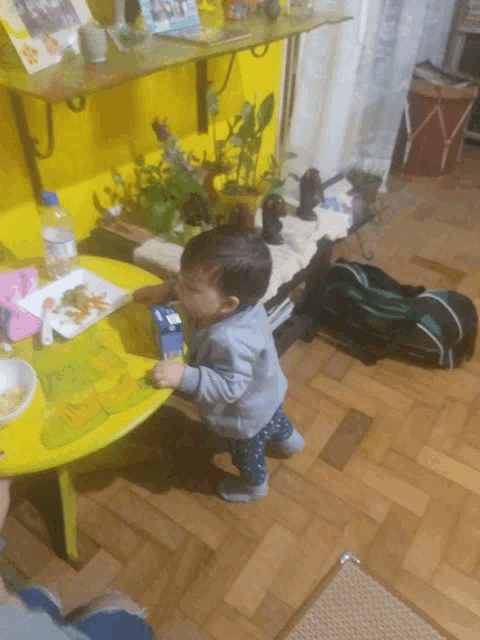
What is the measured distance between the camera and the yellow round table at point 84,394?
866 millimetres

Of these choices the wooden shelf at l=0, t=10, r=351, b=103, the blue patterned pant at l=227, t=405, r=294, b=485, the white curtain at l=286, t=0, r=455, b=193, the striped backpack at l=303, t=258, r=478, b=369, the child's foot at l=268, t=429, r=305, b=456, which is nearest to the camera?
the wooden shelf at l=0, t=10, r=351, b=103

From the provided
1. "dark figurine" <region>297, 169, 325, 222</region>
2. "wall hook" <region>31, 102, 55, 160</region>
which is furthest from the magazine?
"dark figurine" <region>297, 169, 325, 222</region>

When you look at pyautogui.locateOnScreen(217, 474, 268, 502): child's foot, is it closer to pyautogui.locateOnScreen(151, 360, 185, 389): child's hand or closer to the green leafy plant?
pyautogui.locateOnScreen(151, 360, 185, 389): child's hand

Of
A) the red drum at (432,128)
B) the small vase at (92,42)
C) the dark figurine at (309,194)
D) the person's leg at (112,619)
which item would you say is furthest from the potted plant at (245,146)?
the red drum at (432,128)

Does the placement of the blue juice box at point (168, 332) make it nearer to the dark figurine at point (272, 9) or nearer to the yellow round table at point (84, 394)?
the yellow round table at point (84, 394)

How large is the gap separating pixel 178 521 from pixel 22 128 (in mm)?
1118

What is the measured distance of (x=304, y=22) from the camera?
4.99 ft

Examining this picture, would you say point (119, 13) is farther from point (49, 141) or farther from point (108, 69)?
point (49, 141)

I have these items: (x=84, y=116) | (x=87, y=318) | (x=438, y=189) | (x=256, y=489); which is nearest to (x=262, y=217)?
(x=84, y=116)

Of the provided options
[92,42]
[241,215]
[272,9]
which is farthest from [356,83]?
[92,42]

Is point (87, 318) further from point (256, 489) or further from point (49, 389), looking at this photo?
point (256, 489)

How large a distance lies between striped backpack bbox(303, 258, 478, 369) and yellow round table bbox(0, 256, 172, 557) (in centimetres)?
101

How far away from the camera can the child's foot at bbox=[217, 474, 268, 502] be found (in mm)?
1434

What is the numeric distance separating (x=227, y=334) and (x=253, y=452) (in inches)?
16.9
